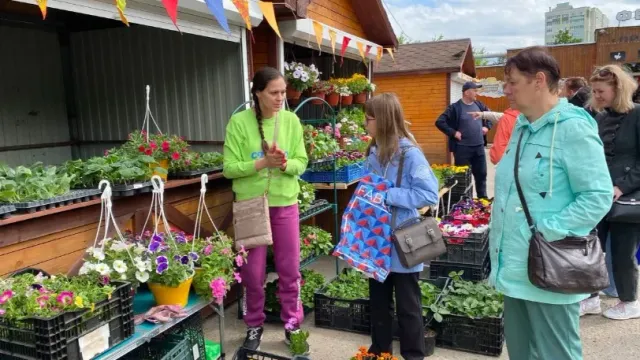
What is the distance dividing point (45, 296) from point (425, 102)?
488 inches

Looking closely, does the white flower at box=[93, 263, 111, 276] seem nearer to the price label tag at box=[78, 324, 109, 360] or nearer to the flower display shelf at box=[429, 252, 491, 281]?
the price label tag at box=[78, 324, 109, 360]

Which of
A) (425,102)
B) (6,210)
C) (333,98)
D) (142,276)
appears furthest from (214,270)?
(425,102)

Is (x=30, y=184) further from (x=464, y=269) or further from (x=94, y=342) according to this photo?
(x=464, y=269)

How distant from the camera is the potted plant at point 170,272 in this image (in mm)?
2682

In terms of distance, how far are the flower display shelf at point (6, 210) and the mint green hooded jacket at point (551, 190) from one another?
2365 millimetres

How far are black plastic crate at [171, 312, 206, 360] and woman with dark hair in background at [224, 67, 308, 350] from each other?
1.29ft

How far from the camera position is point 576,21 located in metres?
50.8

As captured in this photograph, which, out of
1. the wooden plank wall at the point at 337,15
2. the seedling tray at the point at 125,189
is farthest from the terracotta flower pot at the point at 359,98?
the seedling tray at the point at 125,189

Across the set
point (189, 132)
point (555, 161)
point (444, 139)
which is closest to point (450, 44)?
point (444, 139)

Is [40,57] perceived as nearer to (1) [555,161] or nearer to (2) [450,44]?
(1) [555,161]

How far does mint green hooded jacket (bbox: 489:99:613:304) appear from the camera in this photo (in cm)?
200

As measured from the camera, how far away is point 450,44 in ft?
50.7

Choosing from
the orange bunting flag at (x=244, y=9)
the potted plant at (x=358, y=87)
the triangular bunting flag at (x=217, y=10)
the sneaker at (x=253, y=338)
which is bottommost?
the sneaker at (x=253, y=338)

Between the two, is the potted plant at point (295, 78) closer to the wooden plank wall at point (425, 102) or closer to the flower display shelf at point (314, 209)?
the flower display shelf at point (314, 209)
